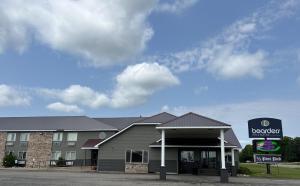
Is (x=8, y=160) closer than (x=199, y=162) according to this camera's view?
No

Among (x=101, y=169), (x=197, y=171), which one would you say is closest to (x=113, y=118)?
(x=101, y=169)

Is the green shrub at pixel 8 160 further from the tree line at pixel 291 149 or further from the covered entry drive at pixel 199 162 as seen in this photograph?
the tree line at pixel 291 149

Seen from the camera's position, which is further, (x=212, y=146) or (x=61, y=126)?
(x=61, y=126)

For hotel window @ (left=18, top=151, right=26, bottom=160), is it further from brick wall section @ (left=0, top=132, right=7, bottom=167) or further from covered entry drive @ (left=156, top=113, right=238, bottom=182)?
covered entry drive @ (left=156, top=113, right=238, bottom=182)

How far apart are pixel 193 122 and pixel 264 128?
969 centimetres

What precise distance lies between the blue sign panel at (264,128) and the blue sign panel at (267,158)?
1709 mm

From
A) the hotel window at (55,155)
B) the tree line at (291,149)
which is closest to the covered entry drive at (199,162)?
the hotel window at (55,155)

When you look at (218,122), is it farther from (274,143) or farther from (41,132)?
(41,132)

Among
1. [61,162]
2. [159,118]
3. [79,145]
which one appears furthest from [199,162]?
[61,162]

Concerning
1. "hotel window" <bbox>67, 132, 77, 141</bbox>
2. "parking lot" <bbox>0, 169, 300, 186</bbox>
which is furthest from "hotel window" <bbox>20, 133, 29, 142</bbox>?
"parking lot" <bbox>0, 169, 300, 186</bbox>

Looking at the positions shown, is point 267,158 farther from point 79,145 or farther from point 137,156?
point 79,145

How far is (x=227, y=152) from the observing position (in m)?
31.0

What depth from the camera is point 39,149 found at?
45312mm

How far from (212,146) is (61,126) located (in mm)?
24623
